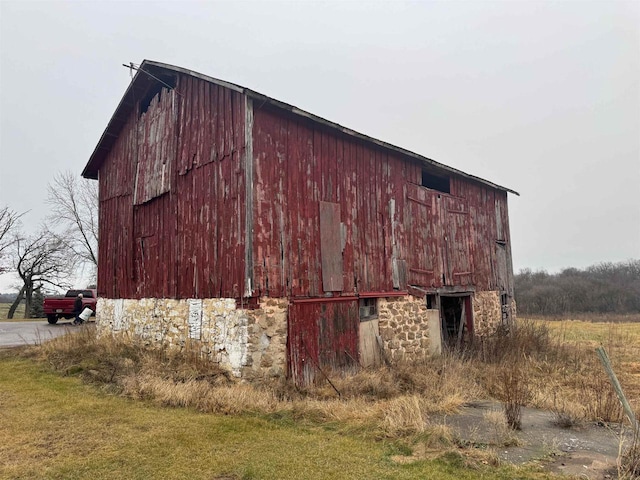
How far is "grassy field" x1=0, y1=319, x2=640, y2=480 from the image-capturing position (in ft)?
17.1

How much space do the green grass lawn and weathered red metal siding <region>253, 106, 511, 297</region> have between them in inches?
126

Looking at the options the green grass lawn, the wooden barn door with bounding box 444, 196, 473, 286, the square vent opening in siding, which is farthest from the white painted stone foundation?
the square vent opening in siding

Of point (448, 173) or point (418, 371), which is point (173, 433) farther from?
point (448, 173)

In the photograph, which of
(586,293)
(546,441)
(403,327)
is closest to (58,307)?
(403,327)

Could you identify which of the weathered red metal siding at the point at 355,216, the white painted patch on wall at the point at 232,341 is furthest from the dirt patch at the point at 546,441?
the weathered red metal siding at the point at 355,216

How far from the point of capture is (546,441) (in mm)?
6164

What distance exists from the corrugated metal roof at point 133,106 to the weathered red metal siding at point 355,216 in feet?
1.11

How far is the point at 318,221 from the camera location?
10602 millimetres

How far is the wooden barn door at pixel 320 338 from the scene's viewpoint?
9.52 m

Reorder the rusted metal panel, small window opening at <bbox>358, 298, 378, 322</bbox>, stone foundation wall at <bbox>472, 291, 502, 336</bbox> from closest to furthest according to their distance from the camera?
1. the rusted metal panel
2. small window opening at <bbox>358, 298, 378, 322</bbox>
3. stone foundation wall at <bbox>472, 291, 502, 336</bbox>

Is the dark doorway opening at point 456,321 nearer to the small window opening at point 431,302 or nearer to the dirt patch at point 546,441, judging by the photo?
the small window opening at point 431,302

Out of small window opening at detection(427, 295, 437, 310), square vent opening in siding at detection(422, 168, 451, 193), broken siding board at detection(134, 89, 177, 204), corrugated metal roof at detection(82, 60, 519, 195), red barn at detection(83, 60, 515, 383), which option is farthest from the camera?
square vent opening in siding at detection(422, 168, 451, 193)

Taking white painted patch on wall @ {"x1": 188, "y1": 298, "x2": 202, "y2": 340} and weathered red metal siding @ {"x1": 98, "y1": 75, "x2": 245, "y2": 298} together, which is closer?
weathered red metal siding @ {"x1": 98, "y1": 75, "x2": 245, "y2": 298}

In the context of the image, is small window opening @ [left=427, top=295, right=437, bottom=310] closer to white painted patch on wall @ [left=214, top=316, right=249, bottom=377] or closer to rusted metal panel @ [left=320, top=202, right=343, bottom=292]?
rusted metal panel @ [left=320, top=202, right=343, bottom=292]
